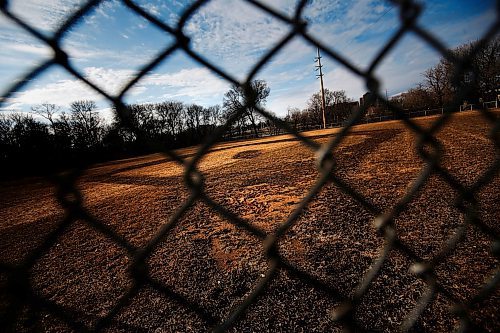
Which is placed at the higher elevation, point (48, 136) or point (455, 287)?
point (48, 136)

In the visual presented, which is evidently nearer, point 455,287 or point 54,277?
point 455,287

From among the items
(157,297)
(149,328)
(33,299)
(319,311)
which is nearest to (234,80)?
(319,311)

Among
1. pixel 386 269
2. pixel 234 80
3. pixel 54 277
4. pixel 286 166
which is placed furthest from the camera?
pixel 286 166

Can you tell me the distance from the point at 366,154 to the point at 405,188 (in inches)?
198

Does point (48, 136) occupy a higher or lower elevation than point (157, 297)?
higher

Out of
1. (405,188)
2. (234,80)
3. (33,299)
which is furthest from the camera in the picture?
(405,188)

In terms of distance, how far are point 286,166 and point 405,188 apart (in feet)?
16.0

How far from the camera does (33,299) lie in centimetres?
352

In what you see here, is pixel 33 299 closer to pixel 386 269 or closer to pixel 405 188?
pixel 386 269

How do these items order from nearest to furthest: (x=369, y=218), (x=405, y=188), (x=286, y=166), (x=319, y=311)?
(x=319, y=311) < (x=369, y=218) < (x=405, y=188) < (x=286, y=166)

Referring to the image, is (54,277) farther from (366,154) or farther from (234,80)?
(366,154)

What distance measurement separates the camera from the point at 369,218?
465cm

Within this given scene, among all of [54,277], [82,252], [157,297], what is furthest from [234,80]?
[82,252]

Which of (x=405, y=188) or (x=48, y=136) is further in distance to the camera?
(x=405, y=188)
